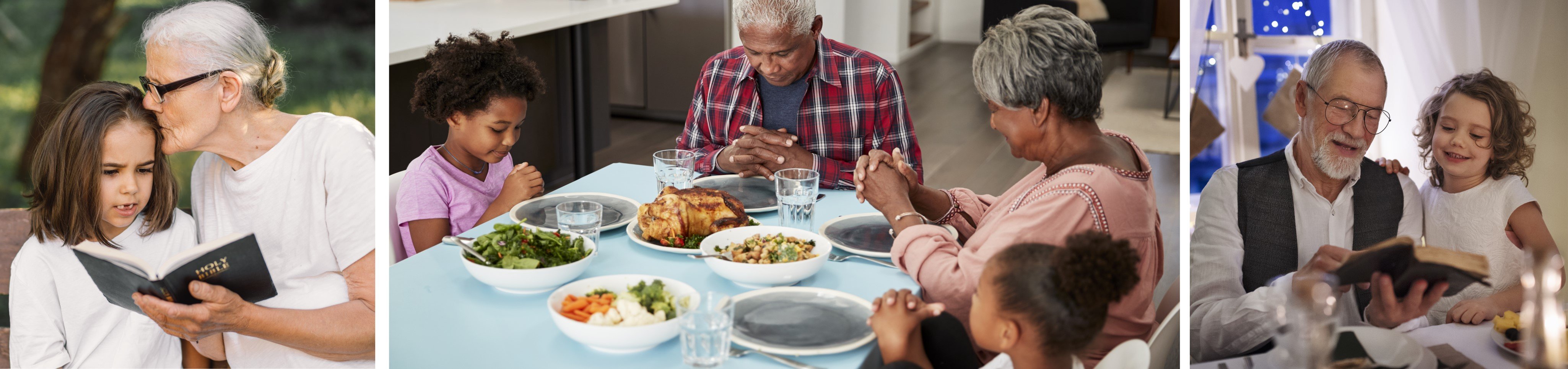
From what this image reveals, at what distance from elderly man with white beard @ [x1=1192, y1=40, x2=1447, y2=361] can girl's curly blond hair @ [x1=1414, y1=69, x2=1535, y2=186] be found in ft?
0.22

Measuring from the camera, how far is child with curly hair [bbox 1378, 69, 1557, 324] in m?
1.45

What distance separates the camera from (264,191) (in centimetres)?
158

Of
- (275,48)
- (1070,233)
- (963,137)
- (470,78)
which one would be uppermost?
(275,48)

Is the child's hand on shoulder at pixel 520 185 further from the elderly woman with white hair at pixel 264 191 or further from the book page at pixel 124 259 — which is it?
the book page at pixel 124 259

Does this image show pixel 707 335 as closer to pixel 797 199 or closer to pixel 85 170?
pixel 797 199

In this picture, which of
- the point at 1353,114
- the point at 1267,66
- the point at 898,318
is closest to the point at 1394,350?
the point at 1353,114

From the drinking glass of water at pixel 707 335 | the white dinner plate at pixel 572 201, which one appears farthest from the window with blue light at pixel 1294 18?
the white dinner plate at pixel 572 201

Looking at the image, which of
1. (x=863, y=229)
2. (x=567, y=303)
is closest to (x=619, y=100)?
(x=863, y=229)

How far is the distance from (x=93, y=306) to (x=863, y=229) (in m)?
1.37

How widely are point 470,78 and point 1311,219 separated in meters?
1.79

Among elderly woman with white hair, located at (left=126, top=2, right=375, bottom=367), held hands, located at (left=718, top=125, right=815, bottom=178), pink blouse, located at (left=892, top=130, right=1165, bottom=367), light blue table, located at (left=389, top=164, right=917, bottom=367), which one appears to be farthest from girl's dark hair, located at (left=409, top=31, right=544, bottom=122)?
pink blouse, located at (left=892, top=130, right=1165, bottom=367)

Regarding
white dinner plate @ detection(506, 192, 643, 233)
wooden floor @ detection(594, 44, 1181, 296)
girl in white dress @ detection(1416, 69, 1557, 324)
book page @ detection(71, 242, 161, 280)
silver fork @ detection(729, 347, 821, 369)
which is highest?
girl in white dress @ detection(1416, 69, 1557, 324)

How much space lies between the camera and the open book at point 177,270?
1543 millimetres

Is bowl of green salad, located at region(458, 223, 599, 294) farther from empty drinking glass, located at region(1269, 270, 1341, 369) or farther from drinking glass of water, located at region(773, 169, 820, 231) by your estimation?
empty drinking glass, located at region(1269, 270, 1341, 369)
